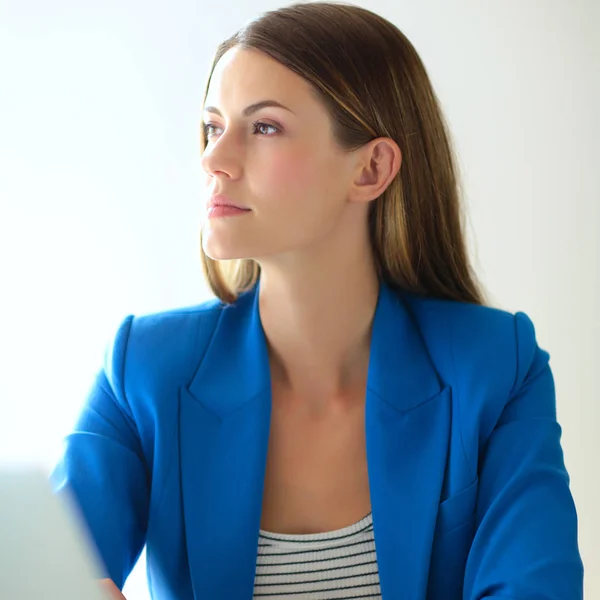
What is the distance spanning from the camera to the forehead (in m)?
1.49

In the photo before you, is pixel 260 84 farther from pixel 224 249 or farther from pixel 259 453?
pixel 259 453

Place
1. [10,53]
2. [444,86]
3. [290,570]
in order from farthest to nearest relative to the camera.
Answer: [444,86], [10,53], [290,570]

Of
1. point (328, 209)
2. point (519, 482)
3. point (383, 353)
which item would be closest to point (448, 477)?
point (519, 482)

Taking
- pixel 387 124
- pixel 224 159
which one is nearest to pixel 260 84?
pixel 224 159

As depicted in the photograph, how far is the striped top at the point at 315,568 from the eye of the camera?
147cm

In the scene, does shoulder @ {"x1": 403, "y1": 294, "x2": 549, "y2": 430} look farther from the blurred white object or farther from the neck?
the blurred white object

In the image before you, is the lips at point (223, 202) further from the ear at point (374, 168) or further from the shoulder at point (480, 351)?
the shoulder at point (480, 351)

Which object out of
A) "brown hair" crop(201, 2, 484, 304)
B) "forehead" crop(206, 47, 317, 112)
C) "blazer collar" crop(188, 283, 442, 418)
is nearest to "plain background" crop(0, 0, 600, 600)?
"brown hair" crop(201, 2, 484, 304)

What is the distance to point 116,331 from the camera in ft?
5.41

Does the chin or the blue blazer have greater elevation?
the chin

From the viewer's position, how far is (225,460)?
1532mm

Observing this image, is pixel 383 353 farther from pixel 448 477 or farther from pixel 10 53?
pixel 10 53

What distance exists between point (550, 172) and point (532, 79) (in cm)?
26

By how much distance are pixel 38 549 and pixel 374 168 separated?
3.88 ft
